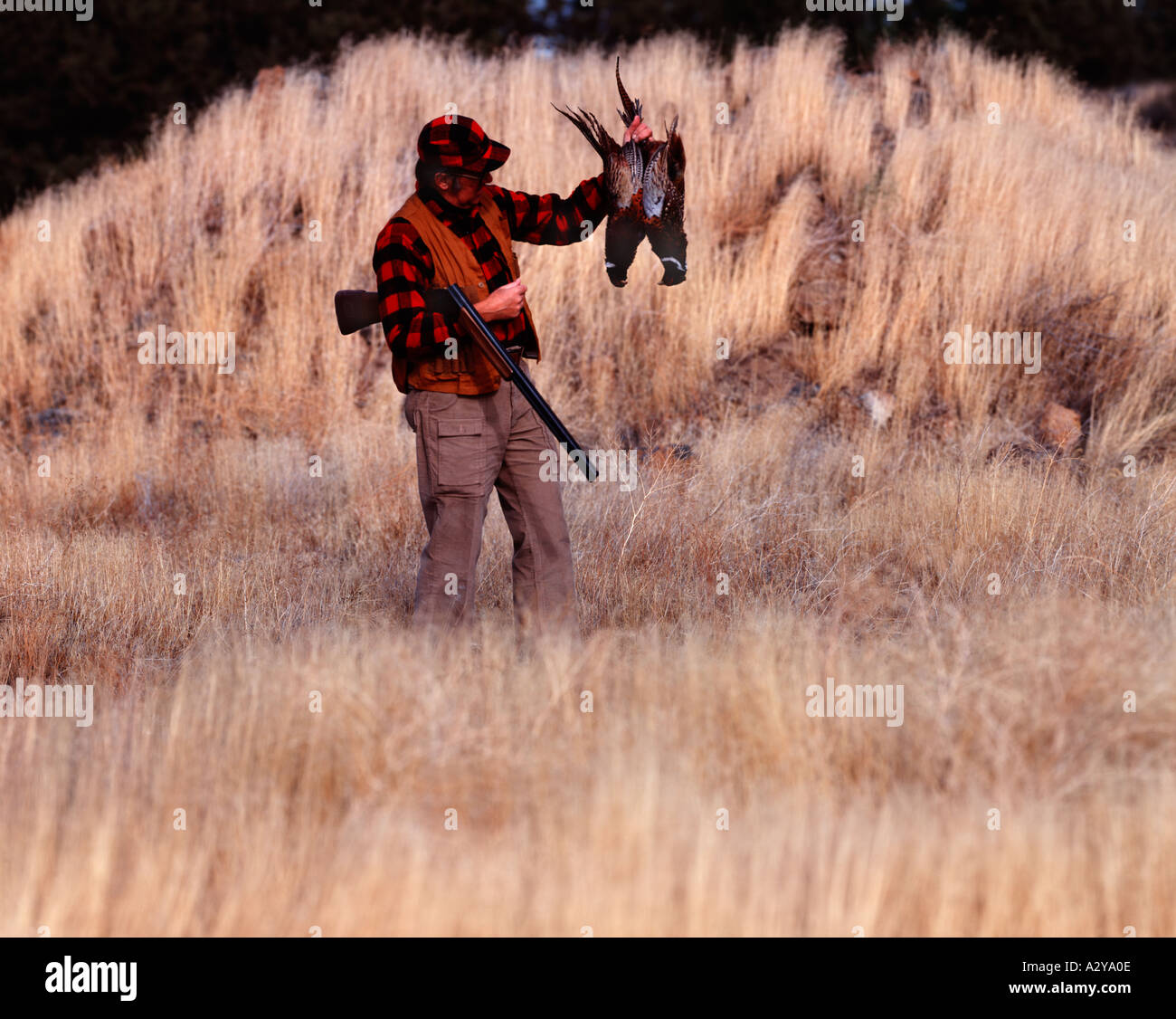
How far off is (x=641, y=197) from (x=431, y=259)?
882 mm

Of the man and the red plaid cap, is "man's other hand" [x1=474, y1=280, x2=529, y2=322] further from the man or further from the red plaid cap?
the red plaid cap

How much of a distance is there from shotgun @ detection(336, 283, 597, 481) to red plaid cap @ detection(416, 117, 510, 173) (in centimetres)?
47

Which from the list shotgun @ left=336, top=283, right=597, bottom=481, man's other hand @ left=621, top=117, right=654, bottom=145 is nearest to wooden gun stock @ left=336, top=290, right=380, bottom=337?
shotgun @ left=336, top=283, right=597, bottom=481

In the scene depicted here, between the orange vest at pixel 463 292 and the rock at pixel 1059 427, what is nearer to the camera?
the orange vest at pixel 463 292

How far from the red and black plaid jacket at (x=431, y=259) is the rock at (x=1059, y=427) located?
4.22m

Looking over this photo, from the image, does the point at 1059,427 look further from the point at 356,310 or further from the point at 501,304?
the point at 356,310

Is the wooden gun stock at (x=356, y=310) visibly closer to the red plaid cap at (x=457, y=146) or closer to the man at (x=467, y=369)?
the man at (x=467, y=369)

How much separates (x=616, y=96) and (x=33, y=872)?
10469 millimetres

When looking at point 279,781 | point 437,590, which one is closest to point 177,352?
point 437,590

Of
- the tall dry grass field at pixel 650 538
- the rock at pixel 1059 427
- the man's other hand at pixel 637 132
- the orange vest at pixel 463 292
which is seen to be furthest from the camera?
the rock at pixel 1059 427

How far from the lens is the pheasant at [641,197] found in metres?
4.95

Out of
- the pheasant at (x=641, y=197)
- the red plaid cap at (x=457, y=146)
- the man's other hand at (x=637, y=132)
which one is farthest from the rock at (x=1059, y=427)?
the red plaid cap at (x=457, y=146)

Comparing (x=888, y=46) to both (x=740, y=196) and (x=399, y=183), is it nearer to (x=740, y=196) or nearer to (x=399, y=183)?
(x=740, y=196)

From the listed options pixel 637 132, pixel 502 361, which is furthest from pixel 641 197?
pixel 502 361
